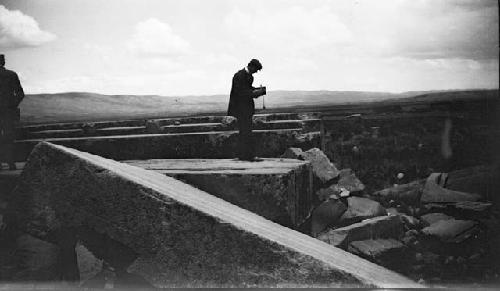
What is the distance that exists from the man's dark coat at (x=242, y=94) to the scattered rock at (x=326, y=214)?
1522mm

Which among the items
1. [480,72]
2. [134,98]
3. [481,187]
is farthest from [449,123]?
[134,98]

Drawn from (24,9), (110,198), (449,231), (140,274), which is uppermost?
(24,9)

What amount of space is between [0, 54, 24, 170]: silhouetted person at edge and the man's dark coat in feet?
8.83

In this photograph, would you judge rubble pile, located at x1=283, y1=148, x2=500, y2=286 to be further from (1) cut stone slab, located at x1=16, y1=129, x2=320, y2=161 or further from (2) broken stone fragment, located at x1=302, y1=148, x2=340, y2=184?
(1) cut stone slab, located at x1=16, y1=129, x2=320, y2=161

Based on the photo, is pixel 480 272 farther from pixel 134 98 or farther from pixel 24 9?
pixel 24 9

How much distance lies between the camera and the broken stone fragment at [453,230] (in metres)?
4.09

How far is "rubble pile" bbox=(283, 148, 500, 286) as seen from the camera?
379cm

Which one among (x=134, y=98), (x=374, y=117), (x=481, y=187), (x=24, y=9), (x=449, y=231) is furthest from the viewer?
(x=374, y=117)

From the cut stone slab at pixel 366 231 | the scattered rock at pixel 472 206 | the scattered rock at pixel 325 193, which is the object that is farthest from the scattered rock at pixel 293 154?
the scattered rock at pixel 472 206

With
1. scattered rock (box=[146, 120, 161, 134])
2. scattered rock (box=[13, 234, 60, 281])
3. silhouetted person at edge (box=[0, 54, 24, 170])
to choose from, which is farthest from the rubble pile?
silhouetted person at edge (box=[0, 54, 24, 170])

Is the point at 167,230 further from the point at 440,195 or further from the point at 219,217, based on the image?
the point at 440,195

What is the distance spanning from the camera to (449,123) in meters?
8.57

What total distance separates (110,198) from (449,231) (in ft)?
11.8

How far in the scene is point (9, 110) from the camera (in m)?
5.07
